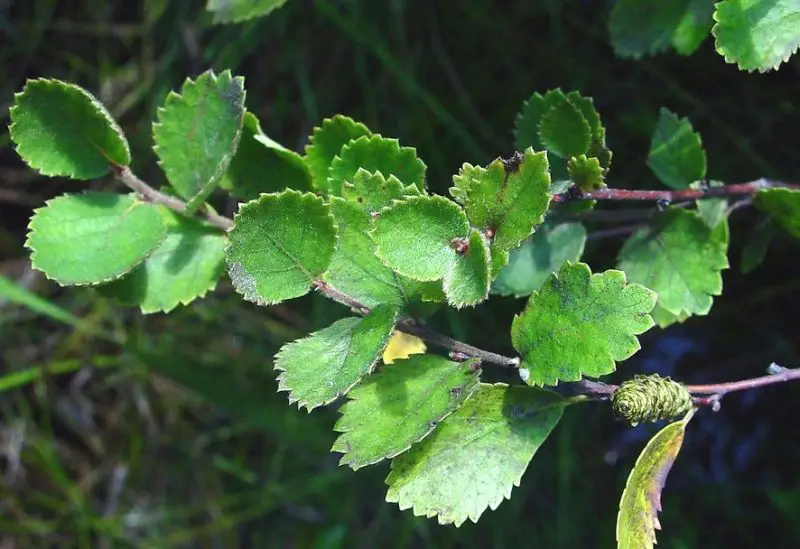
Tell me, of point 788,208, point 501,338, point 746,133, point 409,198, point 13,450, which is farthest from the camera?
point 13,450

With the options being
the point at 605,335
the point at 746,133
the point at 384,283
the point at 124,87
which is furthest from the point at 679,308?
the point at 124,87

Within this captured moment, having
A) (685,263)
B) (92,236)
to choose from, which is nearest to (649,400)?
(685,263)

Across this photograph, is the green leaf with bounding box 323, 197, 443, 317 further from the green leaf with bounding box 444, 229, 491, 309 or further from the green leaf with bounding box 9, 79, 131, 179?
the green leaf with bounding box 9, 79, 131, 179

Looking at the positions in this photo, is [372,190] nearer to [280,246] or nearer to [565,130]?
[280,246]

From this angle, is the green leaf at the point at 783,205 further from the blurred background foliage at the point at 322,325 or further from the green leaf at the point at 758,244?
the blurred background foliage at the point at 322,325


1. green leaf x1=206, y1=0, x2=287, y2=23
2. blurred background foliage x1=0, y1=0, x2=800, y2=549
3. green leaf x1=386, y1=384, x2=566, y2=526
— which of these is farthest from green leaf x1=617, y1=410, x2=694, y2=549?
green leaf x1=206, y1=0, x2=287, y2=23

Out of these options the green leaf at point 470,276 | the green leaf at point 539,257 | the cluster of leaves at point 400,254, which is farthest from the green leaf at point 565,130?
the green leaf at point 470,276

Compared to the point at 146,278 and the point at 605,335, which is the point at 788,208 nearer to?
the point at 605,335
